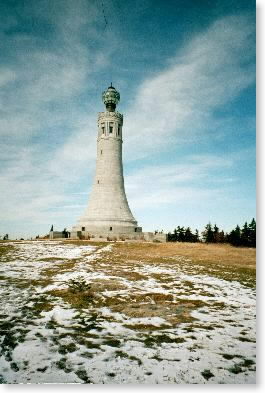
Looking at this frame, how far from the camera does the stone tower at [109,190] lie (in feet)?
106

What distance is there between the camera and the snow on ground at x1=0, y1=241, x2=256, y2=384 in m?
3.66

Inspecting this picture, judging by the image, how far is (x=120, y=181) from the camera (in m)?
36.7

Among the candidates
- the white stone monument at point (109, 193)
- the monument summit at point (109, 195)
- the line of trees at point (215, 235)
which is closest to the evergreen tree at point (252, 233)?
the line of trees at point (215, 235)

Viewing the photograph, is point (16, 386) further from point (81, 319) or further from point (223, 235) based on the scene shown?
point (223, 235)

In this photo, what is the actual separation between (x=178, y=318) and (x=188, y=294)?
72.5 inches

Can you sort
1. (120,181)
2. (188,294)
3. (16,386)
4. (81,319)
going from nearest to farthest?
(16,386), (81,319), (188,294), (120,181)

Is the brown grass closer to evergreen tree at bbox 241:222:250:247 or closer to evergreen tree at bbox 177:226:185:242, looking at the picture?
evergreen tree at bbox 241:222:250:247

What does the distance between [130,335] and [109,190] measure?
102 feet

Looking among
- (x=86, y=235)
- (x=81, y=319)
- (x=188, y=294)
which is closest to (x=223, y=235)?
(x=86, y=235)

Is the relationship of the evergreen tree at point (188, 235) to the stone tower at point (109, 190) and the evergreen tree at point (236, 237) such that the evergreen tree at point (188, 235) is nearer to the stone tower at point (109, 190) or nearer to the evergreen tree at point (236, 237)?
the evergreen tree at point (236, 237)

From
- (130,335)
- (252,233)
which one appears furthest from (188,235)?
(130,335)

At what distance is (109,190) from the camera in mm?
35531

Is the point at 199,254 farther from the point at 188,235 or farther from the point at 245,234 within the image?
the point at 188,235

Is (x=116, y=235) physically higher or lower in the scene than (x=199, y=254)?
higher
